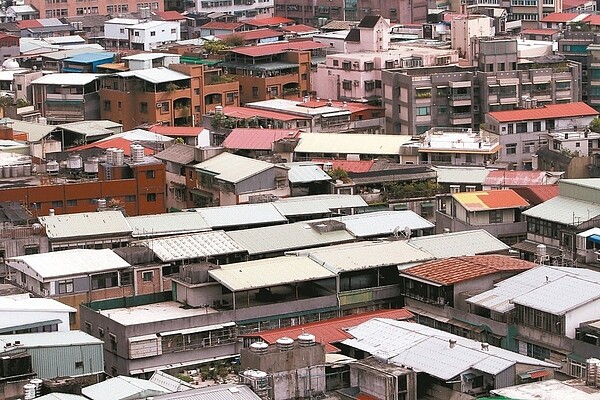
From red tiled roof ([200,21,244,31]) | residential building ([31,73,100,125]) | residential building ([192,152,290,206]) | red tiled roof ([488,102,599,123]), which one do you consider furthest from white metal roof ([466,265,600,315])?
red tiled roof ([200,21,244,31])

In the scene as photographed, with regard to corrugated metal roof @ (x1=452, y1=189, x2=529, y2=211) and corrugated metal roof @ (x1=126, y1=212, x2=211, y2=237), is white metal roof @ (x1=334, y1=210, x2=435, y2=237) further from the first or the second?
corrugated metal roof @ (x1=126, y1=212, x2=211, y2=237)

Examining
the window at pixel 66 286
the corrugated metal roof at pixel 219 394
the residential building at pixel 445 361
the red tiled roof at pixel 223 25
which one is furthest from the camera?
the red tiled roof at pixel 223 25

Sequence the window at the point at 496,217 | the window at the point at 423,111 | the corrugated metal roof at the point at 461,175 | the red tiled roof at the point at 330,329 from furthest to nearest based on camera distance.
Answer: the window at the point at 423,111
the corrugated metal roof at the point at 461,175
the window at the point at 496,217
the red tiled roof at the point at 330,329

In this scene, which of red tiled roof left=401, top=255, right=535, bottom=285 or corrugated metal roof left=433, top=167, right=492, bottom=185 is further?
corrugated metal roof left=433, top=167, right=492, bottom=185

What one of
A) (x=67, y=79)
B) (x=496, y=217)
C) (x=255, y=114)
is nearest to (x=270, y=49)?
(x=67, y=79)

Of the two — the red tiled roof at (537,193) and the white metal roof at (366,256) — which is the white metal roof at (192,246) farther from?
the red tiled roof at (537,193)

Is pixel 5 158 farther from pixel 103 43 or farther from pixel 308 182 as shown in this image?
pixel 103 43

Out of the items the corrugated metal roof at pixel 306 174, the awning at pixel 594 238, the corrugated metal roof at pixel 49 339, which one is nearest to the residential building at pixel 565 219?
the awning at pixel 594 238

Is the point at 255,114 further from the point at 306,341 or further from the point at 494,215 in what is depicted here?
the point at 306,341
